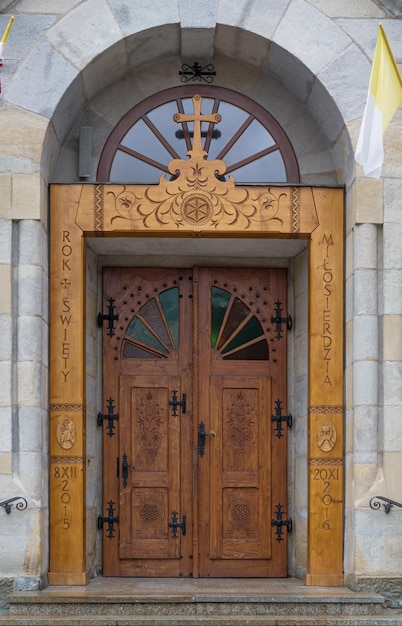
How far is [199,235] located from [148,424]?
1830 millimetres

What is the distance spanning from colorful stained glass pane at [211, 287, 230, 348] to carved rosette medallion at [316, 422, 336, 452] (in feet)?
4.67

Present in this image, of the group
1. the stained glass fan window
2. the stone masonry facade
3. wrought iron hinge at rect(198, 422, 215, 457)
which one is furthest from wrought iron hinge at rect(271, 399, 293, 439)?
the stained glass fan window

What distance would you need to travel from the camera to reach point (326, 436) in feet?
30.2

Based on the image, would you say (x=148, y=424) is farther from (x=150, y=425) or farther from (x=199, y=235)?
(x=199, y=235)

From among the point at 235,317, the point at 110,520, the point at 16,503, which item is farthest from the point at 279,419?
the point at 16,503

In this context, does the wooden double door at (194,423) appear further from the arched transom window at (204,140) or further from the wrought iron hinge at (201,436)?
the arched transom window at (204,140)

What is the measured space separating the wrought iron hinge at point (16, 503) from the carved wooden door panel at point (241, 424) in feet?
6.04

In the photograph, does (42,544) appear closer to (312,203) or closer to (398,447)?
(398,447)

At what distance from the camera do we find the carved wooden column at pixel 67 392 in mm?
9055

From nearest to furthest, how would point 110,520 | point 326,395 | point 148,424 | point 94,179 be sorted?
point 326,395, point 94,179, point 110,520, point 148,424

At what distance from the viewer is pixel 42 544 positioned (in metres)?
8.83

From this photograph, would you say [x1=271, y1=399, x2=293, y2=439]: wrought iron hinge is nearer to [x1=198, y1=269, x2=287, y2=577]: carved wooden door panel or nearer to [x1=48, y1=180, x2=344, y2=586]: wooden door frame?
[x1=198, y1=269, x2=287, y2=577]: carved wooden door panel

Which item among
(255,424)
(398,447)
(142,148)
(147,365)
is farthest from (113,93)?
(398,447)

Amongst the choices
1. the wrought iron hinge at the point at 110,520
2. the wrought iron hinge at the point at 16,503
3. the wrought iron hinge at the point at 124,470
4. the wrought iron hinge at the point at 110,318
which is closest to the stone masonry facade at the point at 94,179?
the wrought iron hinge at the point at 16,503
